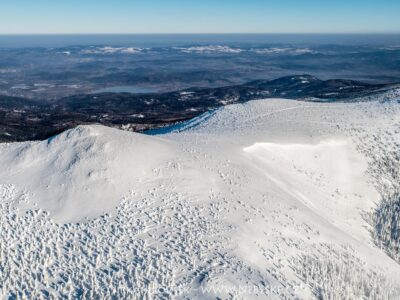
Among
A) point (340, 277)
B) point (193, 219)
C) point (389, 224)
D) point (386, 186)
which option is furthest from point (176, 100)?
point (340, 277)

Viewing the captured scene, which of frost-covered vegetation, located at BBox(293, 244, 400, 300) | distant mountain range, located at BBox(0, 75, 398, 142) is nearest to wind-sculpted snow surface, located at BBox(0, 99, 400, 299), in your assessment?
frost-covered vegetation, located at BBox(293, 244, 400, 300)

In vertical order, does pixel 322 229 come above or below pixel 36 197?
below

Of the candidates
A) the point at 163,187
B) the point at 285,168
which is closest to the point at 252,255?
the point at 163,187

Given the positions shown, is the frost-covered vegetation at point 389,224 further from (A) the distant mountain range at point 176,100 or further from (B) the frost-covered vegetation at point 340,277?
(A) the distant mountain range at point 176,100

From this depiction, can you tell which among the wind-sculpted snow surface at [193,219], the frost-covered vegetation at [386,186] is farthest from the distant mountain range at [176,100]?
the wind-sculpted snow surface at [193,219]

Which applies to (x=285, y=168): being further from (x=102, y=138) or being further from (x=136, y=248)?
(x=136, y=248)
